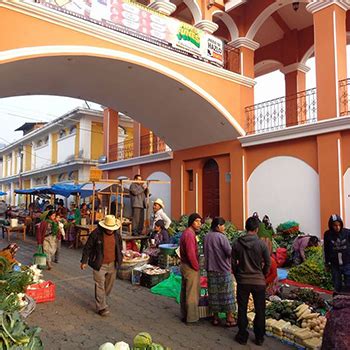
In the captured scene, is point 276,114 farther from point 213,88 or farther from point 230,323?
point 230,323

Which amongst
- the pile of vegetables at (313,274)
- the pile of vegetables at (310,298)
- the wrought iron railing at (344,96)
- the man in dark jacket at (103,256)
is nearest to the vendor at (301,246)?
the pile of vegetables at (313,274)

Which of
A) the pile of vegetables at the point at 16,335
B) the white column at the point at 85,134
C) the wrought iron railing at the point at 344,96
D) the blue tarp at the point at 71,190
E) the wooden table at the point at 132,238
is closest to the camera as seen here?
the pile of vegetables at the point at 16,335

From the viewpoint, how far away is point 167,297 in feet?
22.9

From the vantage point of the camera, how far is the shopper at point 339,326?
236 centimetres

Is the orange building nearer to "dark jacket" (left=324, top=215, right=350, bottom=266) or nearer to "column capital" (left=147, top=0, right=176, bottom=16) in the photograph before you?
"column capital" (left=147, top=0, right=176, bottom=16)

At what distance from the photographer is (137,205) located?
11484 millimetres

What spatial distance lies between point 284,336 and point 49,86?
9.93m

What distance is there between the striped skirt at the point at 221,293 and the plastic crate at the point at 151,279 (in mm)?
2362

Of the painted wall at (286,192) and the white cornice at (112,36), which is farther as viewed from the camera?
the painted wall at (286,192)

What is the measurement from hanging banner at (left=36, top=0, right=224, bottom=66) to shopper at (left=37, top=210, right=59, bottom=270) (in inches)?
215

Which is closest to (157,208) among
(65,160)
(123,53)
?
(123,53)

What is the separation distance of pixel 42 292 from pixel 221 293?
3406 millimetres

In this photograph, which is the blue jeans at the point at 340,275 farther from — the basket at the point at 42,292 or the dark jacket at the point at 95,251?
the basket at the point at 42,292

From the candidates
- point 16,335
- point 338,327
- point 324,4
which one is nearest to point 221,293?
point 338,327
